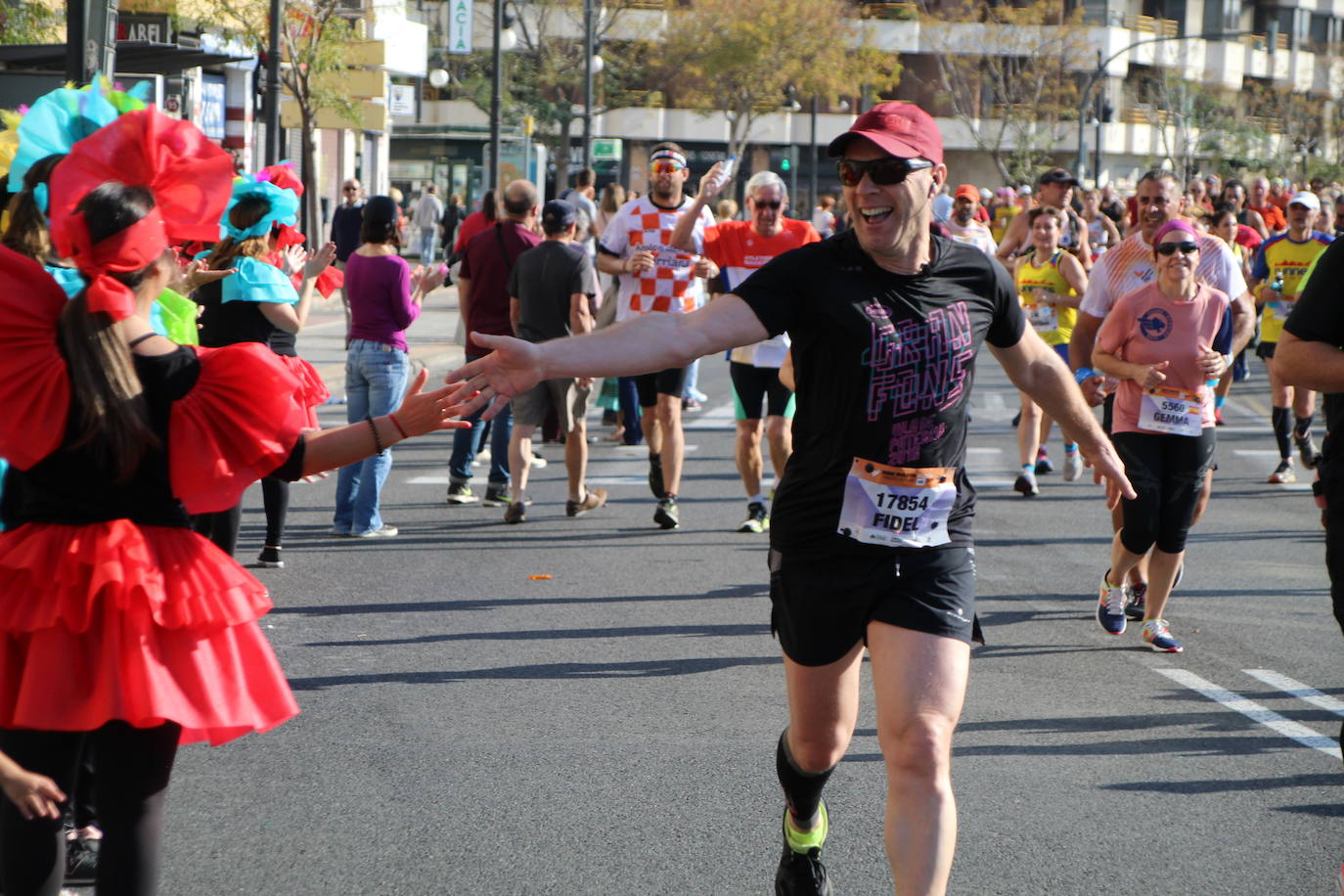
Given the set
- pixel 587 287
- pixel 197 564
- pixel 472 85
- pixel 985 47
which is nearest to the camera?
pixel 197 564

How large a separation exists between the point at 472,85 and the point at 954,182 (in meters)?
29.0

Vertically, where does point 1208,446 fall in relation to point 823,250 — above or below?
below

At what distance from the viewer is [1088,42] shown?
70688 millimetres

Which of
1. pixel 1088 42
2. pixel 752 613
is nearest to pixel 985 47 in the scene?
pixel 1088 42

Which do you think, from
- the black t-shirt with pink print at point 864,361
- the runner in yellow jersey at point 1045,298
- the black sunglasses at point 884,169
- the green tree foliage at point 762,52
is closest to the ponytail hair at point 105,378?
the black t-shirt with pink print at point 864,361

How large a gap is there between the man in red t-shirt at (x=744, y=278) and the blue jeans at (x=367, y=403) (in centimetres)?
199

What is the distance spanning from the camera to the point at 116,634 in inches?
129

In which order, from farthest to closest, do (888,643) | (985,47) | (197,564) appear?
(985,47)
(888,643)
(197,564)

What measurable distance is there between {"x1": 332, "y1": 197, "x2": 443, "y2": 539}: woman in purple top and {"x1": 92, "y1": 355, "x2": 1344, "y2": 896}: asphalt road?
0.30 metres

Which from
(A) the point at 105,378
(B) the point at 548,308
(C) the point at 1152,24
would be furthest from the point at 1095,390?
(C) the point at 1152,24

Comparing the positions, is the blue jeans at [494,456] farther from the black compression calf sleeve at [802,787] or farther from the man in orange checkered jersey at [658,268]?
the black compression calf sleeve at [802,787]

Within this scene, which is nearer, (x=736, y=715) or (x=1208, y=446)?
(x=736, y=715)

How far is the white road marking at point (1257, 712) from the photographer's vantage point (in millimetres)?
6109

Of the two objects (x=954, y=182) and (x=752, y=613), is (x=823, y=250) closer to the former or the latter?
(x=752, y=613)
